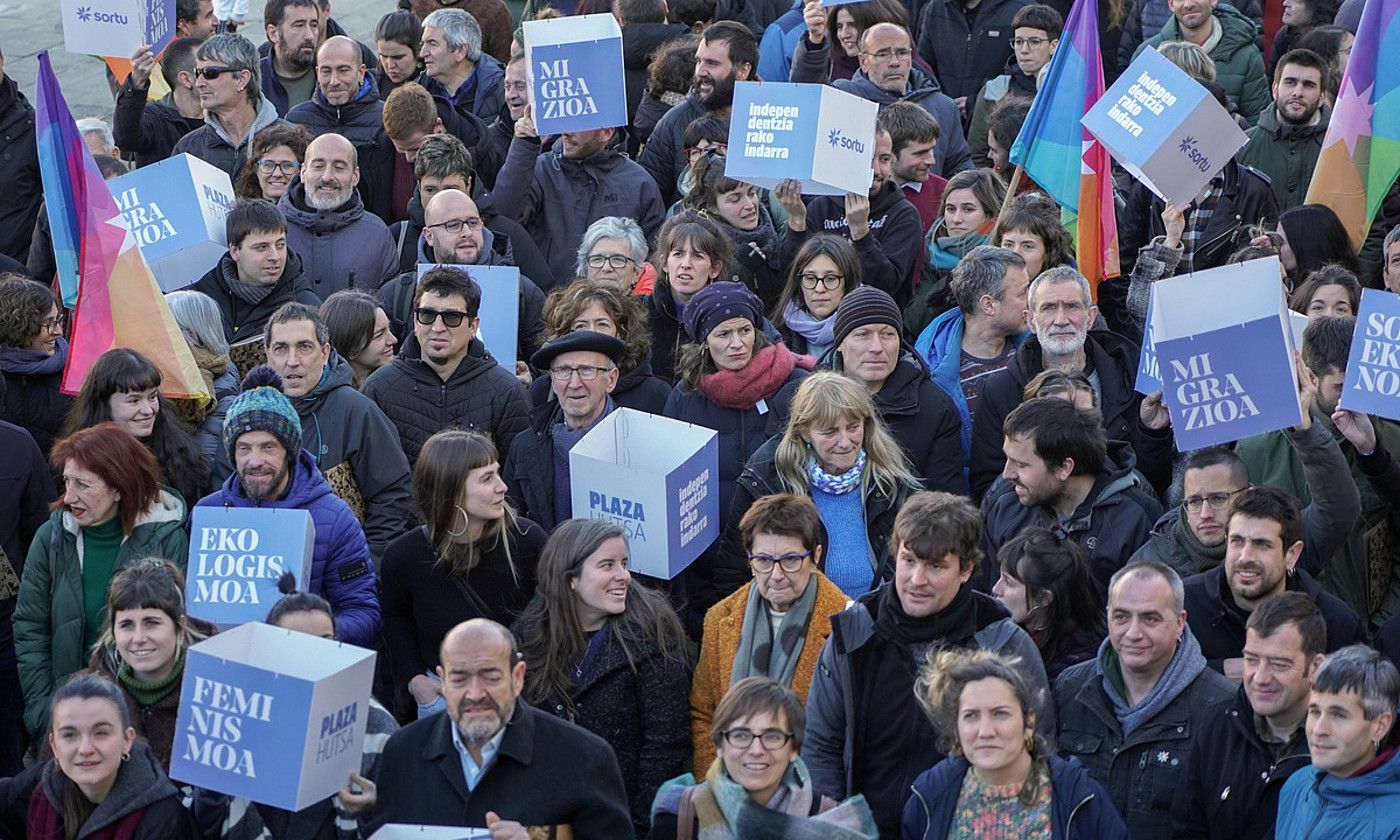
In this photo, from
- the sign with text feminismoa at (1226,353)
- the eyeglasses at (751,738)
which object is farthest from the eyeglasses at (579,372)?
the eyeglasses at (751,738)

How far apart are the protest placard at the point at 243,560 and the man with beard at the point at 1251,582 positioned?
2.97 metres

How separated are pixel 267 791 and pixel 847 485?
2.58 metres

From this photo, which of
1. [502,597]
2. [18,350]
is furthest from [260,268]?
[502,597]

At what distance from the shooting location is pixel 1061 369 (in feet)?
27.5

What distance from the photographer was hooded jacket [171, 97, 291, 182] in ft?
37.0

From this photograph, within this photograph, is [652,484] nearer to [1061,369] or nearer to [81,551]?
[1061,369]

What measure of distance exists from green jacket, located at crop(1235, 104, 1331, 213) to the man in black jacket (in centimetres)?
479

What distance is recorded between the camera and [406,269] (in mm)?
10281

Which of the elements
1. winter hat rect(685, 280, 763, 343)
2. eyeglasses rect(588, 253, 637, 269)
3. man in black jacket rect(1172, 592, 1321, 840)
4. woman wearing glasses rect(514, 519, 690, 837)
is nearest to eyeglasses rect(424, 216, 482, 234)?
eyeglasses rect(588, 253, 637, 269)

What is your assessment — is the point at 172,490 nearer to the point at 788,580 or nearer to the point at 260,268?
the point at 260,268

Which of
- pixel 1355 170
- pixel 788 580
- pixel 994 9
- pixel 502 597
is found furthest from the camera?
pixel 994 9

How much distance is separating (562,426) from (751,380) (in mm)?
761

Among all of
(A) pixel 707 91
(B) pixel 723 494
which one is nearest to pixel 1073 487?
(B) pixel 723 494

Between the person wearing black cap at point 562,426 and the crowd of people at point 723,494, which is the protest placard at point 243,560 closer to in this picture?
the crowd of people at point 723,494
